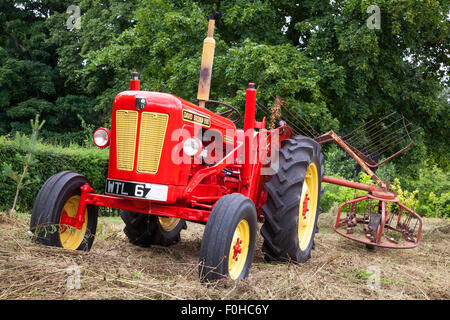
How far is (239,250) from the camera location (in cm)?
345

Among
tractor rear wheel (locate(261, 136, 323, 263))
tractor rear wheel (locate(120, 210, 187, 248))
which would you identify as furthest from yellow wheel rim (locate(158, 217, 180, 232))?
tractor rear wheel (locate(261, 136, 323, 263))

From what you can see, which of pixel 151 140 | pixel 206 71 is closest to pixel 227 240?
pixel 151 140

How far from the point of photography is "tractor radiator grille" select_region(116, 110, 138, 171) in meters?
3.61

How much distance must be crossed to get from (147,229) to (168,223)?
468mm

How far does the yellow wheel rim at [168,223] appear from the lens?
16.7ft

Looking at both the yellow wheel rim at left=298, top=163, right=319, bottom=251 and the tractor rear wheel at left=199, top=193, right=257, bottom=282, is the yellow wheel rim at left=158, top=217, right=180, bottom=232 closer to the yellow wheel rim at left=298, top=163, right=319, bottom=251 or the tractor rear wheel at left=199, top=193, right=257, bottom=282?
the yellow wheel rim at left=298, top=163, right=319, bottom=251

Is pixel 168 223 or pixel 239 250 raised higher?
pixel 239 250

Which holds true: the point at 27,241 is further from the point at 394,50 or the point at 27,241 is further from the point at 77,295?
the point at 394,50

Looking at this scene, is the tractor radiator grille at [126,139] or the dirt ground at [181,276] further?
the tractor radiator grille at [126,139]

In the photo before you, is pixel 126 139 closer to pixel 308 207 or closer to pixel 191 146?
pixel 191 146

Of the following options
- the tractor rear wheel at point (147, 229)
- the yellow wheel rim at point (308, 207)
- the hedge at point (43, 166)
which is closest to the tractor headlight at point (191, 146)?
the tractor rear wheel at point (147, 229)

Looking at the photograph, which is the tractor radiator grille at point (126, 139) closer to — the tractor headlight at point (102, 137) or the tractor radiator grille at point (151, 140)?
the tractor radiator grille at point (151, 140)

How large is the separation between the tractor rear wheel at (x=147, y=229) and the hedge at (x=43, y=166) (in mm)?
2580
